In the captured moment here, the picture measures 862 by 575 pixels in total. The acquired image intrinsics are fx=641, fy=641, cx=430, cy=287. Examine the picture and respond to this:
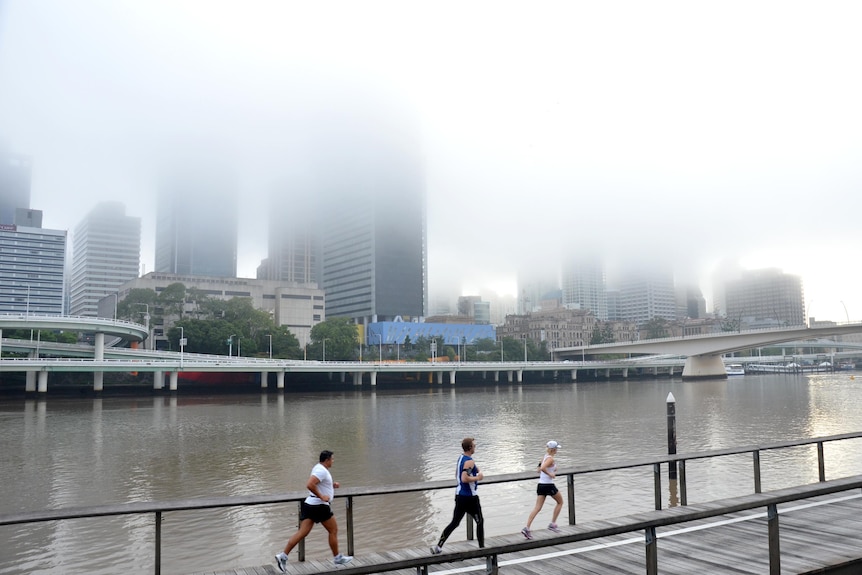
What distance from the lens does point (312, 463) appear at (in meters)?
28.3

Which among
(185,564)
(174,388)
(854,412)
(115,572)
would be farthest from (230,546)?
(174,388)

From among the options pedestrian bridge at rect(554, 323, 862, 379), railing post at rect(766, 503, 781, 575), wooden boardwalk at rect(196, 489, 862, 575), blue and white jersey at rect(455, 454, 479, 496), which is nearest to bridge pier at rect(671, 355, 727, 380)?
pedestrian bridge at rect(554, 323, 862, 379)

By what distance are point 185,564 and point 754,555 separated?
11.0 metres

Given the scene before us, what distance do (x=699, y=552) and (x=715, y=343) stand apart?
123665mm

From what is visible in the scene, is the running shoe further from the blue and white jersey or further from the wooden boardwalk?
the blue and white jersey

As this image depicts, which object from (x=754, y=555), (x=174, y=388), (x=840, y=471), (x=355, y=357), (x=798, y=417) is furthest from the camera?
(x=355, y=357)

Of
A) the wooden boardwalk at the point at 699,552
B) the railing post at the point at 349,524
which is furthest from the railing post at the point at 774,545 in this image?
the railing post at the point at 349,524

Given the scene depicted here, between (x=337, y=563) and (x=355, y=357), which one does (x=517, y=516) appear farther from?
(x=355, y=357)

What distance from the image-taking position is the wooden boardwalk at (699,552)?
363 inches

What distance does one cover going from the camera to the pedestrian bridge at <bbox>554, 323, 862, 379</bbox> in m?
110

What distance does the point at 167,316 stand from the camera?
518 ft

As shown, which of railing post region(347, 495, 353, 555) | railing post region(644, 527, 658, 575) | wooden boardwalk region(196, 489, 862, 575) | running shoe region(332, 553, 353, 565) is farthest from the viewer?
railing post region(347, 495, 353, 555)

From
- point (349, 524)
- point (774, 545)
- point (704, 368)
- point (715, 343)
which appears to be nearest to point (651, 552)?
point (774, 545)

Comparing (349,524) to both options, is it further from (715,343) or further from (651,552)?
(715,343)
